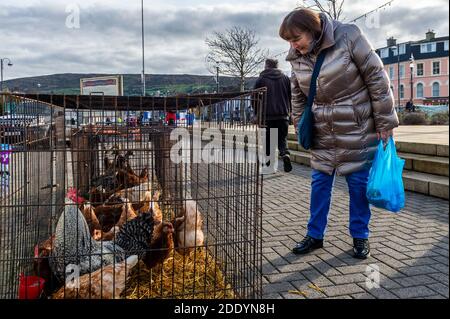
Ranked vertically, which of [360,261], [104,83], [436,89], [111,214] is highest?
[436,89]

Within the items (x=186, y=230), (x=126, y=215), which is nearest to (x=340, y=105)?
(x=186, y=230)

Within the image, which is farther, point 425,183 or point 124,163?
point 425,183

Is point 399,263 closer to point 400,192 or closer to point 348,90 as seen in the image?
point 400,192

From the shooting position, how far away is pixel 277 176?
360 inches

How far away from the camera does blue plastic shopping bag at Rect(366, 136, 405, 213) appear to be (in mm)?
3506

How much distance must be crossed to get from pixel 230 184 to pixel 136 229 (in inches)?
36.5

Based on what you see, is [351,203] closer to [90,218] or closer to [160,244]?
[160,244]

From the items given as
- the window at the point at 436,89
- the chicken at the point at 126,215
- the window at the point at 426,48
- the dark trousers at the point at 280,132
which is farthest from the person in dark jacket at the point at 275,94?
the window at the point at 436,89

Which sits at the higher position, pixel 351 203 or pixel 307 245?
pixel 351 203

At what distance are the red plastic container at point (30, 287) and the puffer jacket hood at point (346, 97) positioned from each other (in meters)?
2.59

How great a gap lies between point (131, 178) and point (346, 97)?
3022 millimetres

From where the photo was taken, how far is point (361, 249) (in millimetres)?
4004

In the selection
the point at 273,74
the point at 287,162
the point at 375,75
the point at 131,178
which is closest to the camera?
the point at 375,75

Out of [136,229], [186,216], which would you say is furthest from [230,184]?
[136,229]
